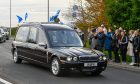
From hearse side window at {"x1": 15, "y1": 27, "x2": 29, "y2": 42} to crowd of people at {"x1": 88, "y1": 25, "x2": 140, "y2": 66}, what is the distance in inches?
151

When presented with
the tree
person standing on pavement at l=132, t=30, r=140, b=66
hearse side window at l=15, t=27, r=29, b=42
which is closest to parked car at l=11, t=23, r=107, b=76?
hearse side window at l=15, t=27, r=29, b=42

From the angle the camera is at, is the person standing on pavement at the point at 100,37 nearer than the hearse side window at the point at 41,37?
No

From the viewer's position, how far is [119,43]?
62.0ft

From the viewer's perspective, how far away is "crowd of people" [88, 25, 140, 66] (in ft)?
57.5

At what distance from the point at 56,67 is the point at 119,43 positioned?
5.90 m

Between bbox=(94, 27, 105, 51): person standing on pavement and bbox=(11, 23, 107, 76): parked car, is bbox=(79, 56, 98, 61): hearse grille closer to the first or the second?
bbox=(11, 23, 107, 76): parked car

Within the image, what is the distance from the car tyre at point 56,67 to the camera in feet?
44.2

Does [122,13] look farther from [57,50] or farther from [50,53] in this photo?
[57,50]

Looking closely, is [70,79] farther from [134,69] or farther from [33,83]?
[134,69]

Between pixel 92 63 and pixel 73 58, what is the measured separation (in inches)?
26.1

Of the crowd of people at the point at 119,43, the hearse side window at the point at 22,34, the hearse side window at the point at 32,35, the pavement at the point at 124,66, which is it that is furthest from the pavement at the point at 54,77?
the crowd of people at the point at 119,43

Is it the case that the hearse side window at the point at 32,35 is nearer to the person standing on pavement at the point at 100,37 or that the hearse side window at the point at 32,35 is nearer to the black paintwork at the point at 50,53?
the black paintwork at the point at 50,53

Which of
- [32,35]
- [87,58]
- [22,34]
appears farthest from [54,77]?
[22,34]

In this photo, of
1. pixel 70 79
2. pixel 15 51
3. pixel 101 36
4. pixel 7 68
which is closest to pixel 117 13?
pixel 101 36
